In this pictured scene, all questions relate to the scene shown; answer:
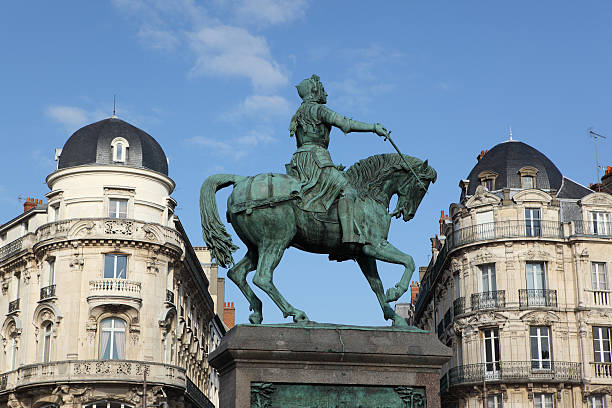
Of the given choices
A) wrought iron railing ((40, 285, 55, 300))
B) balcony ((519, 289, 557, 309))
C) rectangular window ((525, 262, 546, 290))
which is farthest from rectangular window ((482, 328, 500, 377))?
wrought iron railing ((40, 285, 55, 300))

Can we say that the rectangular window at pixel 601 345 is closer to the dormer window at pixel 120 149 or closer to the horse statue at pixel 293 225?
the dormer window at pixel 120 149

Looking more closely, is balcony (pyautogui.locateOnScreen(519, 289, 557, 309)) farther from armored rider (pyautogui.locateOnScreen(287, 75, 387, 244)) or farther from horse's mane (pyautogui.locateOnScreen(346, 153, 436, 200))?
armored rider (pyautogui.locateOnScreen(287, 75, 387, 244))

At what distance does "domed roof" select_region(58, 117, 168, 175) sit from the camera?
48000 millimetres

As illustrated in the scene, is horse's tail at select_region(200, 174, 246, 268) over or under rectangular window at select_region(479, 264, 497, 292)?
under

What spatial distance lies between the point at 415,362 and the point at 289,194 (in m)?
2.58

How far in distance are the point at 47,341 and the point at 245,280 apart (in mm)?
36765


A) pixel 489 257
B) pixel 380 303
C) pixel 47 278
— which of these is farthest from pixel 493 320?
pixel 380 303

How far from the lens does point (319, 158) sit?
485 inches

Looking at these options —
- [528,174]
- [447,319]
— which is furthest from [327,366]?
[447,319]

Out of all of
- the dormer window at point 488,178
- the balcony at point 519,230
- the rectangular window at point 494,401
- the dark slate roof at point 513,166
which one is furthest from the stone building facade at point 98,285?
the dark slate roof at point 513,166

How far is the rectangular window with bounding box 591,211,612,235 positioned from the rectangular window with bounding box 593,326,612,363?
5.08m

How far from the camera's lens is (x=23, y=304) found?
4881cm

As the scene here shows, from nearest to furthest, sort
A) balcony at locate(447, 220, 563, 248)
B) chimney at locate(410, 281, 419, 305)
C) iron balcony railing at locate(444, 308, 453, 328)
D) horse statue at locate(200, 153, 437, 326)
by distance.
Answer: horse statue at locate(200, 153, 437, 326), balcony at locate(447, 220, 563, 248), iron balcony railing at locate(444, 308, 453, 328), chimney at locate(410, 281, 419, 305)

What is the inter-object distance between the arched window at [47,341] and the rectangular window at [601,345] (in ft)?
88.4
